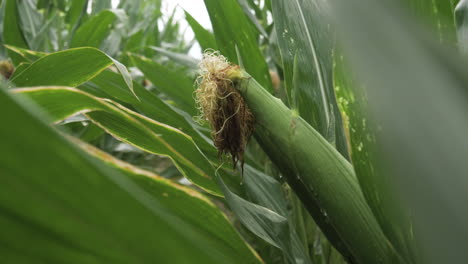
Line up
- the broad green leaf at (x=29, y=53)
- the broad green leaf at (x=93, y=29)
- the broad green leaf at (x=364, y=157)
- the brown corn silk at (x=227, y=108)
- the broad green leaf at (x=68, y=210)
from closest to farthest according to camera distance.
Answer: the broad green leaf at (x=68, y=210) < the broad green leaf at (x=364, y=157) < the brown corn silk at (x=227, y=108) < the broad green leaf at (x=29, y=53) < the broad green leaf at (x=93, y=29)

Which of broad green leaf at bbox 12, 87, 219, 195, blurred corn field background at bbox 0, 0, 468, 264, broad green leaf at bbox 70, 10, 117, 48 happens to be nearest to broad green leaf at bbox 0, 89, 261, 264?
blurred corn field background at bbox 0, 0, 468, 264

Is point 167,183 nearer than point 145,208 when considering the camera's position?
No

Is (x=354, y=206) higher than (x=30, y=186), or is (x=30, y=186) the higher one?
(x=30, y=186)

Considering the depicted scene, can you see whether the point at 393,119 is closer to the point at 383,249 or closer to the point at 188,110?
the point at 383,249

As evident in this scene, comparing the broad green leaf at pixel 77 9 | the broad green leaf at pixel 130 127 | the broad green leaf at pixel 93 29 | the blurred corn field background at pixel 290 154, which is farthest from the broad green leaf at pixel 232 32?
the broad green leaf at pixel 77 9

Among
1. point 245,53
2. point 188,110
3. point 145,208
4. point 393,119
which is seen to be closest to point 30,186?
point 145,208

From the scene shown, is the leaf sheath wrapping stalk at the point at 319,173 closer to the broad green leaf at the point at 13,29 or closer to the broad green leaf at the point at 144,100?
the broad green leaf at the point at 144,100

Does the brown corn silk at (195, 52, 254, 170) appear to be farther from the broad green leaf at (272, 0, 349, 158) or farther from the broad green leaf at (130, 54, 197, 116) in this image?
the broad green leaf at (130, 54, 197, 116)
